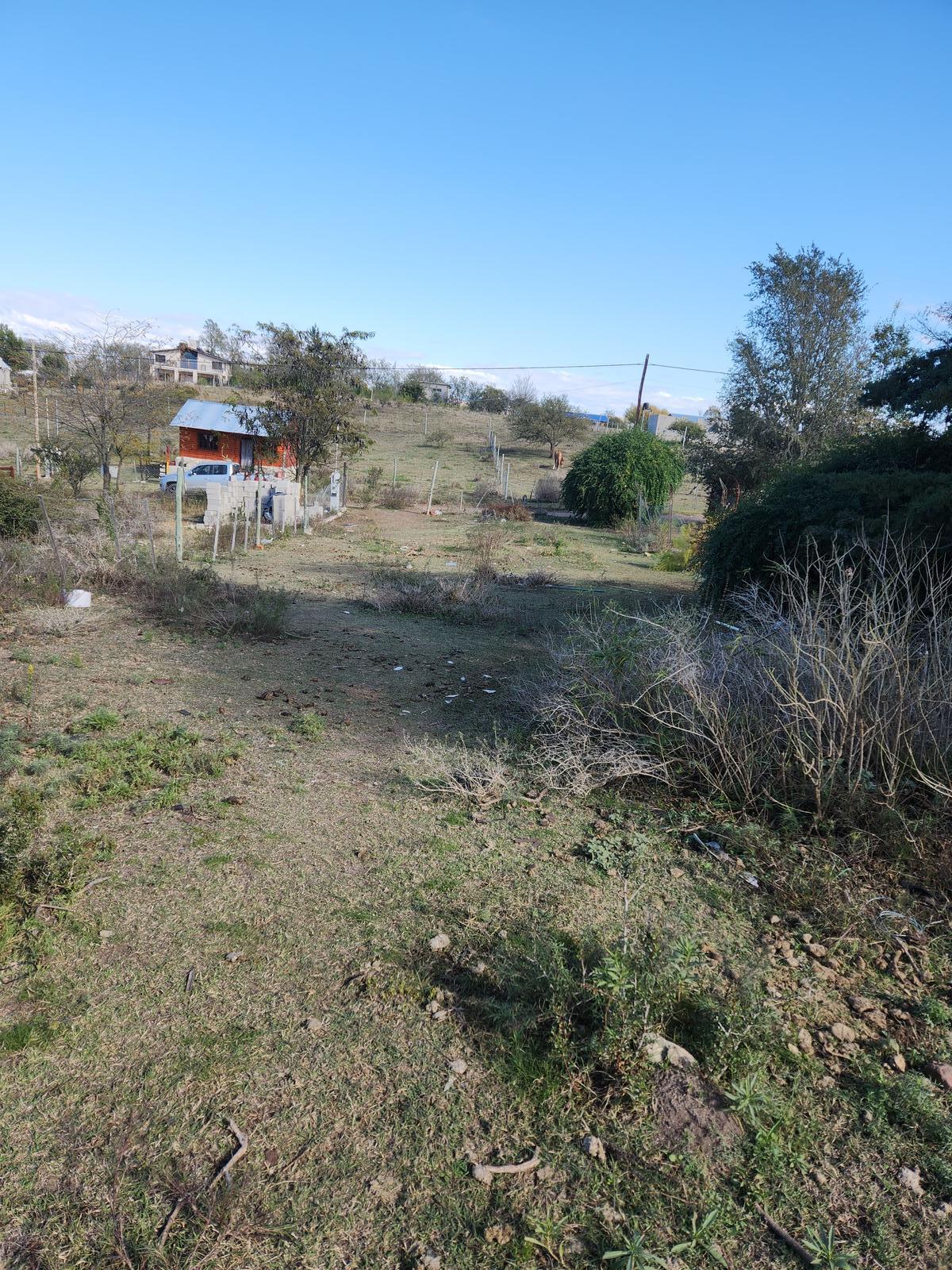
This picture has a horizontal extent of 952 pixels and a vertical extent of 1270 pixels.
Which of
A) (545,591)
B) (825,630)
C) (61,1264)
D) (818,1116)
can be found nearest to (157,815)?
(61,1264)

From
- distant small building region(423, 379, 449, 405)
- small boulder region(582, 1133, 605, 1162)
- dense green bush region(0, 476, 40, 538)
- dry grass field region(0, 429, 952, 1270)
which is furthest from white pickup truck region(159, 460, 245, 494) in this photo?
distant small building region(423, 379, 449, 405)

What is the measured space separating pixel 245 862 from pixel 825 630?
136 inches

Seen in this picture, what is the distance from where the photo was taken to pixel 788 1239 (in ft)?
7.38

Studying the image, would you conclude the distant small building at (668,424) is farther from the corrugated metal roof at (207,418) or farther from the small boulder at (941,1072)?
the small boulder at (941,1072)

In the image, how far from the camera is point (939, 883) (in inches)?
161

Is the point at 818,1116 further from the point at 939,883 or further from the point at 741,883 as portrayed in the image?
the point at 939,883

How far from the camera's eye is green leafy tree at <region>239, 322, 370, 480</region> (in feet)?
63.5

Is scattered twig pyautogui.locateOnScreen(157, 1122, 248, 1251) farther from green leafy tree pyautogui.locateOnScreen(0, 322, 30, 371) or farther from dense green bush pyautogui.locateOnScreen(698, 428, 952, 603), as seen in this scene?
green leafy tree pyautogui.locateOnScreen(0, 322, 30, 371)

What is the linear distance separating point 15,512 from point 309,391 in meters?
9.23

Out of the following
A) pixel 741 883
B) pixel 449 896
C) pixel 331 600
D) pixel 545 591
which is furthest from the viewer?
pixel 545 591

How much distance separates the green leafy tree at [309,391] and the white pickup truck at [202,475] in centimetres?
430

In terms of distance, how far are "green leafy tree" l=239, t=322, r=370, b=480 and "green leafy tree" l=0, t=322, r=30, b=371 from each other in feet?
120

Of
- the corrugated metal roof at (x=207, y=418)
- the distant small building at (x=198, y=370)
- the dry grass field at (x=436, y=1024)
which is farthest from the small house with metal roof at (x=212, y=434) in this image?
the distant small building at (x=198, y=370)

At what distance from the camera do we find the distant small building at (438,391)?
73.9m
